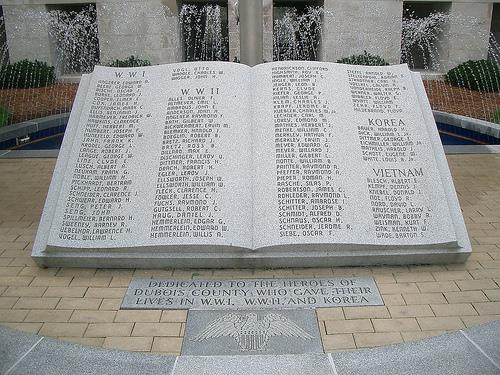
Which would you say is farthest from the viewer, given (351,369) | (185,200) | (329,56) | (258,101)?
(329,56)

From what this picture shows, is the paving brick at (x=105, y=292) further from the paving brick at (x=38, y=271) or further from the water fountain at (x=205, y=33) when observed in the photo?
the water fountain at (x=205, y=33)

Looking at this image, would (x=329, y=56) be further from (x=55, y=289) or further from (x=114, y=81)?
(x=55, y=289)

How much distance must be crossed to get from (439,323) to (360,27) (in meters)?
15.3

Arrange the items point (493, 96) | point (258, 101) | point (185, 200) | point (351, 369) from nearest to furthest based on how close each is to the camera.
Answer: point (351, 369)
point (185, 200)
point (258, 101)
point (493, 96)

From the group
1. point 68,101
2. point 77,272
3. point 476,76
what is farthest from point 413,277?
point 476,76

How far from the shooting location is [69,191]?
15.1ft

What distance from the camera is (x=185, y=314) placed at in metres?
3.83

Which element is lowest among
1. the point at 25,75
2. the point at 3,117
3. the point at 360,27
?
the point at 25,75

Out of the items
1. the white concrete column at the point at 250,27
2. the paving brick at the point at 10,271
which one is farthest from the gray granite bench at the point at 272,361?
the white concrete column at the point at 250,27

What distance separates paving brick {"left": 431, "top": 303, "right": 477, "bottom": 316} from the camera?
3830mm

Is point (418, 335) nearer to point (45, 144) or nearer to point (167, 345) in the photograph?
point (167, 345)

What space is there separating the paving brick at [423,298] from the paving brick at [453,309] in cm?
7

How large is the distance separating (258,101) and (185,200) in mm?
1191

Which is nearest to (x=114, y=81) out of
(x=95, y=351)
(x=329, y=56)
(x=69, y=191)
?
(x=69, y=191)
